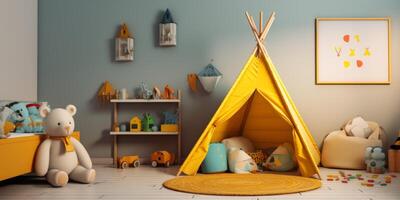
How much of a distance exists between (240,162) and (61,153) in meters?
1.67

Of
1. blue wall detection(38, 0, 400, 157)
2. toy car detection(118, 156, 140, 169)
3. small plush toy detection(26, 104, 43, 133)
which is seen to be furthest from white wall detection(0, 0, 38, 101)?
toy car detection(118, 156, 140, 169)

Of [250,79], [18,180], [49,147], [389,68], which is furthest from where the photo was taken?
[389,68]

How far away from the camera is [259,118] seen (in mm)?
6168

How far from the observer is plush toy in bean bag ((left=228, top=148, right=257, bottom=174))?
541cm

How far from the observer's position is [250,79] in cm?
551

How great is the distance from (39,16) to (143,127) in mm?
1761

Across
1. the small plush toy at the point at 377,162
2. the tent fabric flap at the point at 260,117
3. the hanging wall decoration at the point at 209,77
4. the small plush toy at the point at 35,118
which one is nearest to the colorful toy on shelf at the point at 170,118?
the hanging wall decoration at the point at 209,77

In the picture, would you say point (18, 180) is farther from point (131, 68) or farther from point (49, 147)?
point (131, 68)

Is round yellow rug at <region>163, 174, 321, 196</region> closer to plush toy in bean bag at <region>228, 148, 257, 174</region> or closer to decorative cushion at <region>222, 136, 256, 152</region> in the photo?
plush toy in bean bag at <region>228, 148, 257, 174</region>

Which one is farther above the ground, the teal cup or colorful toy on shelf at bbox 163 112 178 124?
colorful toy on shelf at bbox 163 112 178 124

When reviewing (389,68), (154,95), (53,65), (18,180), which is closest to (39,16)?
(53,65)

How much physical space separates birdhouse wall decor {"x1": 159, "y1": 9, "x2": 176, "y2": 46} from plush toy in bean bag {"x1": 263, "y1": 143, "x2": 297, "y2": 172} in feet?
5.62

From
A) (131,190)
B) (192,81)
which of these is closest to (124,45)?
(192,81)

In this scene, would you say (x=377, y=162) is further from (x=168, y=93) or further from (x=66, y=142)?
(x=66, y=142)
